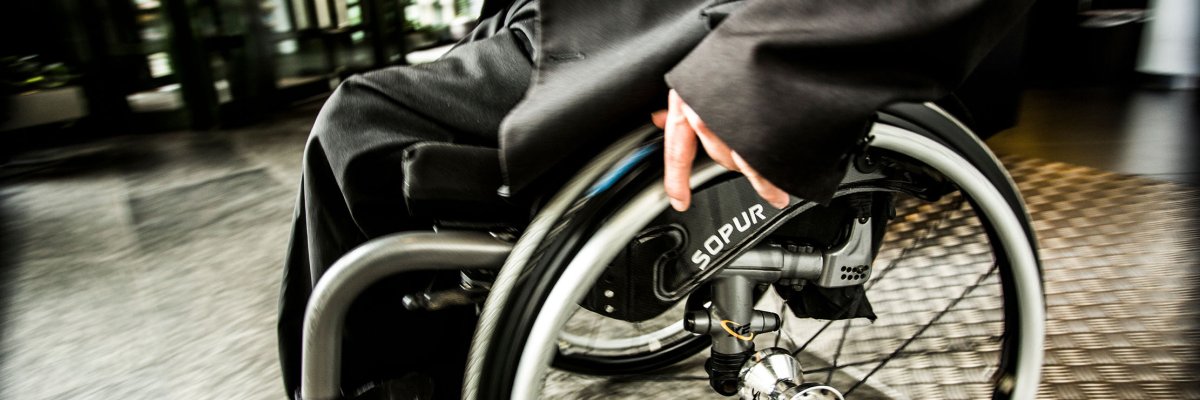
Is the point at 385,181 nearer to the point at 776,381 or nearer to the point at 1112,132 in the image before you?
the point at 776,381

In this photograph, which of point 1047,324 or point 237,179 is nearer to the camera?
point 1047,324

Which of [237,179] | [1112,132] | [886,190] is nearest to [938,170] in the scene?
[886,190]

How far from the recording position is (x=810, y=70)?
54cm

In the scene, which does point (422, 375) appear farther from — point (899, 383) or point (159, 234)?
point (159, 234)

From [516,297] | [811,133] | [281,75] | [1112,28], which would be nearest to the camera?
[811,133]

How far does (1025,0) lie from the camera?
0.59m

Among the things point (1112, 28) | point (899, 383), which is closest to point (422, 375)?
point (899, 383)

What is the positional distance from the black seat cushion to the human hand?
16 cm

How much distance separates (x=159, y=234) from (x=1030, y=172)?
2985 mm

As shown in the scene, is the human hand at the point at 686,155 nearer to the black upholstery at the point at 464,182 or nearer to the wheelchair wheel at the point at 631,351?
the black upholstery at the point at 464,182

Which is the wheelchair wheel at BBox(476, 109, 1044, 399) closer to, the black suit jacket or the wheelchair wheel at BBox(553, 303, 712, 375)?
the black suit jacket

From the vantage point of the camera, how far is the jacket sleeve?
532mm

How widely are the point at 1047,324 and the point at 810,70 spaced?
1.23 m

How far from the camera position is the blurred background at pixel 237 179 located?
1.44 metres
